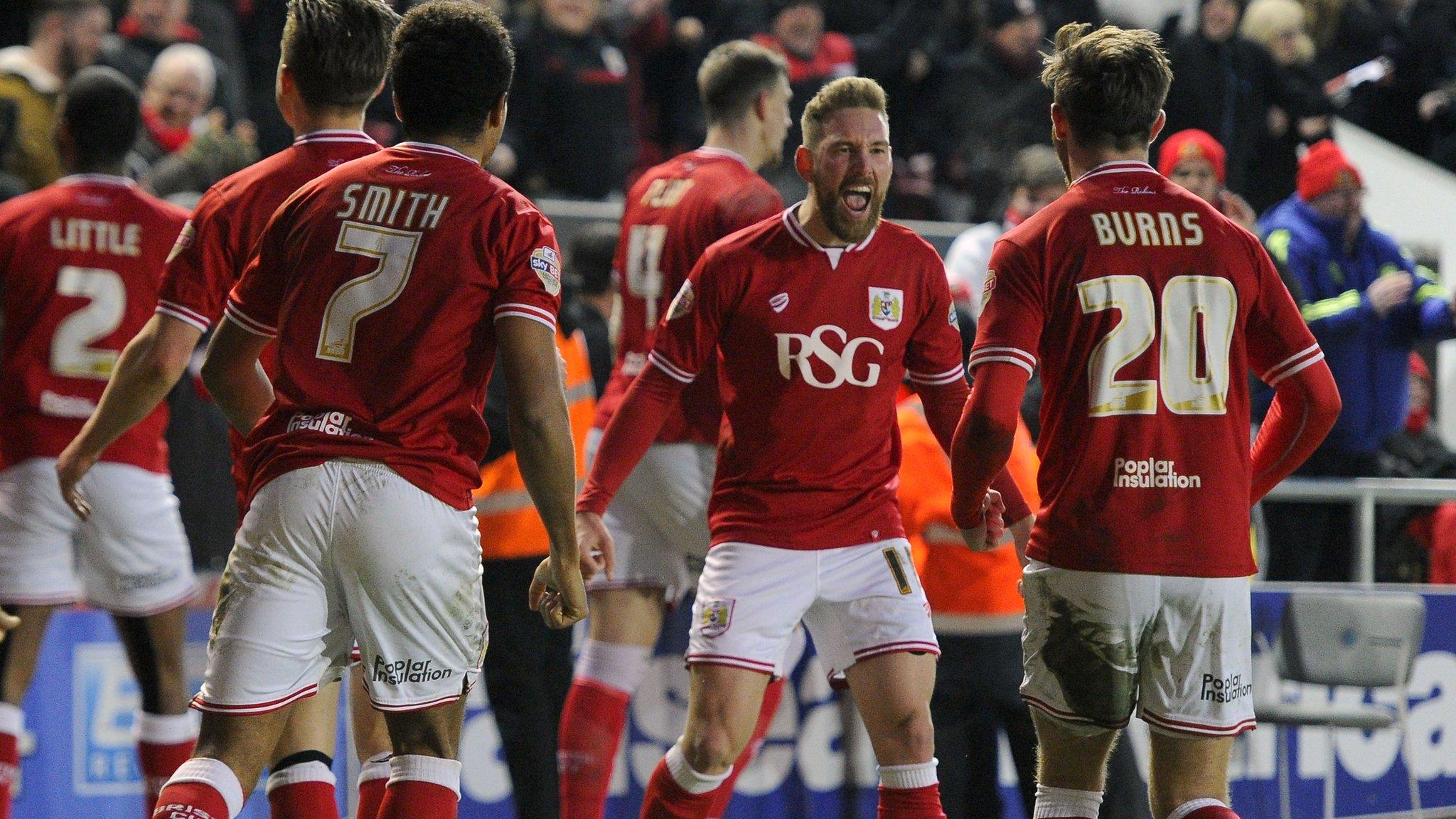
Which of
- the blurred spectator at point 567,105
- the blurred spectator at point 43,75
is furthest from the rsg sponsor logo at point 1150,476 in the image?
the blurred spectator at point 567,105

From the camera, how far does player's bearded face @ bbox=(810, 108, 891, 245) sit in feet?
16.9

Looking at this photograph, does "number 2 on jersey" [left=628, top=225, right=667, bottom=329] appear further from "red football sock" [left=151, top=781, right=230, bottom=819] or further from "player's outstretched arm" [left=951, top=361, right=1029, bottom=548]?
"red football sock" [left=151, top=781, right=230, bottom=819]

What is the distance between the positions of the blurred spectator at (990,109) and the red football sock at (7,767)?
781cm

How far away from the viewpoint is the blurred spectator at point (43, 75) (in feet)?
28.2

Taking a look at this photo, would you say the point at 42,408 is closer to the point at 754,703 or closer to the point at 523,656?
the point at 523,656

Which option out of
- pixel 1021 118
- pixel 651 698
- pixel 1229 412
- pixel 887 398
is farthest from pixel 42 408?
pixel 1021 118

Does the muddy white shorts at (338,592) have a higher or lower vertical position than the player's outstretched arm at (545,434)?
lower

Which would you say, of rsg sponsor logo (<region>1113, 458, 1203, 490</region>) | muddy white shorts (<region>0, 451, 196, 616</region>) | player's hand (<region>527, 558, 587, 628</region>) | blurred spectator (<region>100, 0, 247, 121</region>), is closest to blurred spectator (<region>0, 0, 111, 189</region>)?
blurred spectator (<region>100, 0, 247, 121</region>)

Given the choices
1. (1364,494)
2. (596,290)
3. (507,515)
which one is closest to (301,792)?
(507,515)

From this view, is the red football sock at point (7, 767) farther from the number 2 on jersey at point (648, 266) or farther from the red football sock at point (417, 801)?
the number 2 on jersey at point (648, 266)

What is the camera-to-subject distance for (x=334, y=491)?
13.1 feet

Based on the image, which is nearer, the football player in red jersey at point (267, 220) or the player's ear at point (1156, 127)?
the player's ear at point (1156, 127)

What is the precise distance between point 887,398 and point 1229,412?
1.14 m

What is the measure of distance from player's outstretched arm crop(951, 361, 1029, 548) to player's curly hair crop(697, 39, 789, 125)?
2254 millimetres
